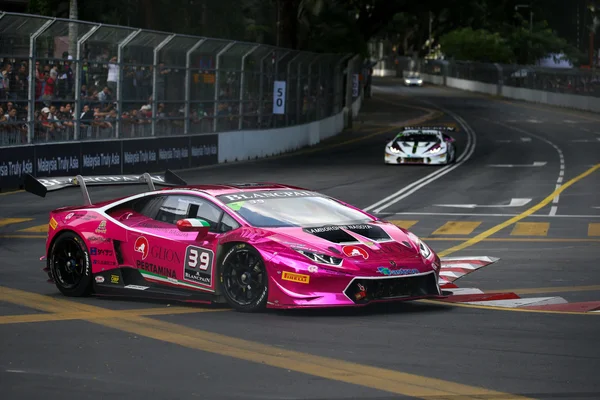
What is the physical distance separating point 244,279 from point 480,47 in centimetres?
12167

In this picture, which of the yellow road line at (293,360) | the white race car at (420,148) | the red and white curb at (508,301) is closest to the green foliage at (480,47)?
the white race car at (420,148)

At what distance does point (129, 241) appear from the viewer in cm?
1219

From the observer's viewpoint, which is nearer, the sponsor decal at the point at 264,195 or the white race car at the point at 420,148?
the sponsor decal at the point at 264,195

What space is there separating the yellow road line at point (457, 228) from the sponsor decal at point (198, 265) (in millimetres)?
9458

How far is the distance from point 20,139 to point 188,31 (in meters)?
45.2

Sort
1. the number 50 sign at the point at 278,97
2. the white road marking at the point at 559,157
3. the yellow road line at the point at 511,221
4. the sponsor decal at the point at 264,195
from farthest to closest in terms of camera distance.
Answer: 1. the number 50 sign at the point at 278,97
2. the white road marking at the point at 559,157
3. the yellow road line at the point at 511,221
4. the sponsor decal at the point at 264,195

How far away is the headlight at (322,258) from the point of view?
10828 millimetres

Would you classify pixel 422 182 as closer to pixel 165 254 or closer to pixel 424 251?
pixel 424 251

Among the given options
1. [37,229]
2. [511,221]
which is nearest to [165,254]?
[37,229]

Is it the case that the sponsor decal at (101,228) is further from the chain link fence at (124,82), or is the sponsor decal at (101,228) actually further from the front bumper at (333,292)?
the chain link fence at (124,82)

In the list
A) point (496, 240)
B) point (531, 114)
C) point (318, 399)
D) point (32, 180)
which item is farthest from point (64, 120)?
point (531, 114)

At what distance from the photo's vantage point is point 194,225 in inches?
447

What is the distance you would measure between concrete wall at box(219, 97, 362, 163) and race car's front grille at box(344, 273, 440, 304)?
1092 inches

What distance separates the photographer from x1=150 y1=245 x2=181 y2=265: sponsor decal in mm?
11766
